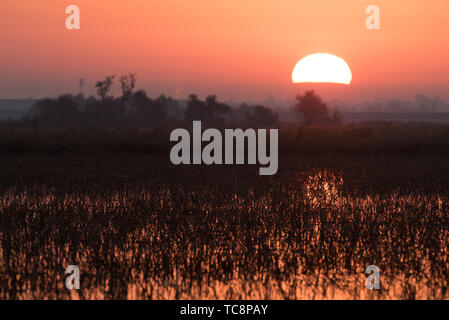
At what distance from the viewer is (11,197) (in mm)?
12547

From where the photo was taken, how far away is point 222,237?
855 cm

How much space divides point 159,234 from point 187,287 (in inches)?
104

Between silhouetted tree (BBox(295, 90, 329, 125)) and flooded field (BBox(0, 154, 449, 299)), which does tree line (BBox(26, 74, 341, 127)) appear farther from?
flooded field (BBox(0, 154, 449, 299))

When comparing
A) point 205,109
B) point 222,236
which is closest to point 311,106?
point 205,109

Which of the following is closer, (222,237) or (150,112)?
(222,237)

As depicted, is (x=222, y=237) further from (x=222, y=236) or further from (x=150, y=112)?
(x=150, y=112)

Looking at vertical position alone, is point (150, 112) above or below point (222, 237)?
above

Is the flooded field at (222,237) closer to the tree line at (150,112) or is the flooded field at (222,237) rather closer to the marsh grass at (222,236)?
the marsh grass at (222,236)

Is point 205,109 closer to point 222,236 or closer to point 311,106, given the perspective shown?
point 311,106

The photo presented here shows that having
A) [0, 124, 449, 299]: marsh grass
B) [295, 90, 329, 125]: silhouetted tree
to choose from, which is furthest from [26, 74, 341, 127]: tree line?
[0, 124, 449, 299]: marsh grass

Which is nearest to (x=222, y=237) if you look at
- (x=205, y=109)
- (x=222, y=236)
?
(x=222, y=236)

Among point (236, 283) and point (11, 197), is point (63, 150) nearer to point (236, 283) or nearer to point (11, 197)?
point (11, 197)

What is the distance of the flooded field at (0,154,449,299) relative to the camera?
6.15 metres

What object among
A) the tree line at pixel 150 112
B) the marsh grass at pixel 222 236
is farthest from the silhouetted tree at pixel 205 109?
the marsh grass at pixel 222 236
